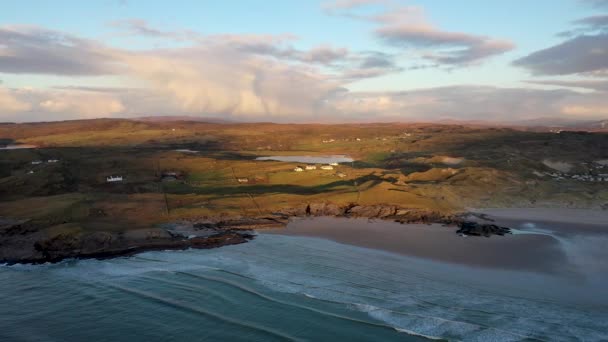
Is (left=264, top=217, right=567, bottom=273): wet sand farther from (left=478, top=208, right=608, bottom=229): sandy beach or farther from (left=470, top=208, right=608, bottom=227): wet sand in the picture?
(left=478, top=208, right=608, bottom=229): sandy beach

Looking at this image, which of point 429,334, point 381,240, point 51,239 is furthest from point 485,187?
point 51,239

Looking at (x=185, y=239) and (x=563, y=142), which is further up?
(x=563, y=142)

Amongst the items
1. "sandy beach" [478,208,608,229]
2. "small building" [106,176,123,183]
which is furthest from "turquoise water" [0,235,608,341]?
"small building" [106,176,123,183]

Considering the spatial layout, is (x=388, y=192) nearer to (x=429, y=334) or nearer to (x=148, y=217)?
(x=148, y=217)

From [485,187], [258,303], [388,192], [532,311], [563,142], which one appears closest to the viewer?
[532,311]

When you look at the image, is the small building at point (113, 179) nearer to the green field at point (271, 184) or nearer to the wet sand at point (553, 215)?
the green field at point (271, 184)

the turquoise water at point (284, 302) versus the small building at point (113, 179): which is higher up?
the small building at point (113, 179)

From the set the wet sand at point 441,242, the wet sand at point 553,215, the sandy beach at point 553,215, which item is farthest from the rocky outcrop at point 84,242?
the sandy beach at point 553,215

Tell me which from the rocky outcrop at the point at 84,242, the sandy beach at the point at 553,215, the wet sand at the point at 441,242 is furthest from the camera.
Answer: the sandy beach at the point at 553,215
